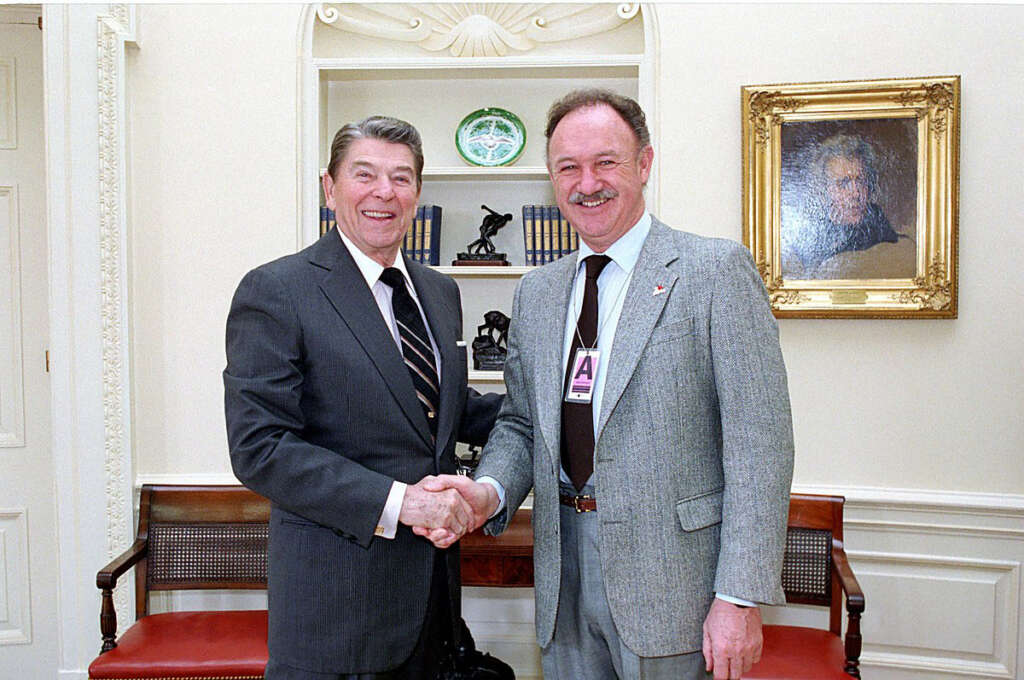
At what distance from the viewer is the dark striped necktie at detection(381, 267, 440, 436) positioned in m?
1.82

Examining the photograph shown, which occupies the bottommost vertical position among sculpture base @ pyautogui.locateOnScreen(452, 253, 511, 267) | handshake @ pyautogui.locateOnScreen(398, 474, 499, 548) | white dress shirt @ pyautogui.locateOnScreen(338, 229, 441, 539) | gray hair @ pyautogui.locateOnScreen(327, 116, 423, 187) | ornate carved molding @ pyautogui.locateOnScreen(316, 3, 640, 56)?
handshake @ pyautogui.locateOnScreen(398, 474, 499, 548)

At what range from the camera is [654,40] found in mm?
2947

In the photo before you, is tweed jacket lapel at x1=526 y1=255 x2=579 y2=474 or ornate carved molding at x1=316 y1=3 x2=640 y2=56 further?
ornate carved molding at x1=316 y1=3 x2=640 y2=56

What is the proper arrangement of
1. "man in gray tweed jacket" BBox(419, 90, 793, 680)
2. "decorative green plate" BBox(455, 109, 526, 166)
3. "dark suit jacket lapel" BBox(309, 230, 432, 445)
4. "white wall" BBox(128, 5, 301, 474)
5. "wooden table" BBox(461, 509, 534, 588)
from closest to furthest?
"man in gray tweed jacket" BBox(419, 90, 793, 680) → "dark suit jacket lapel" BBox(309, 230, 432, 445) → "wooden table" BBox(461, 509, 534, 588) → "white wall" BBox(128, 5, 301, 474) → "decorative green plate" BBox(455, 109, 526, 166)

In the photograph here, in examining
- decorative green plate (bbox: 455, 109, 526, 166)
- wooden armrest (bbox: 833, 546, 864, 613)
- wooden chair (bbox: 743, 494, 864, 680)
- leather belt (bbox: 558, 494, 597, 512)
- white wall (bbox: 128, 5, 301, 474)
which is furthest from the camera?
decorative green plate (bbox: 455, 109, 526, 166)

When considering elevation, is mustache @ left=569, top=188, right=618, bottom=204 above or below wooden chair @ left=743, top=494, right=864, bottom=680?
above

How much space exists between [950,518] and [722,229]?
1.33 m

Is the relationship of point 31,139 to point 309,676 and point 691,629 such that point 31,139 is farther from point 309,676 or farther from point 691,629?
point 691,629

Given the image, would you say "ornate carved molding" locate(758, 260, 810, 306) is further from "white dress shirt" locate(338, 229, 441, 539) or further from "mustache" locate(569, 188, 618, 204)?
"white dress shirt" locate(338, 229, 441, 539)

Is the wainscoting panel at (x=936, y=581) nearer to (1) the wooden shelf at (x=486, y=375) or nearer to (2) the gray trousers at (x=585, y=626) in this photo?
(1) the wooden shelf at (x=486, y=375)

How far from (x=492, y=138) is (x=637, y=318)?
1844 millimetres

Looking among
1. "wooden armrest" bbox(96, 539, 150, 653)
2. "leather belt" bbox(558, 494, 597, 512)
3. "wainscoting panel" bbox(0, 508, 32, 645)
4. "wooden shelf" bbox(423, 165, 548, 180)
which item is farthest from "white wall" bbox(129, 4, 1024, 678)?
"leather belt" bbox(558, 494, 597, 512)

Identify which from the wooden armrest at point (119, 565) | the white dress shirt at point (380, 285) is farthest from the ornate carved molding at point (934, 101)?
the wooden armrest at point (119, 565)

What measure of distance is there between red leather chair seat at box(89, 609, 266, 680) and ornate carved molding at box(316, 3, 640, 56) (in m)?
2.23
